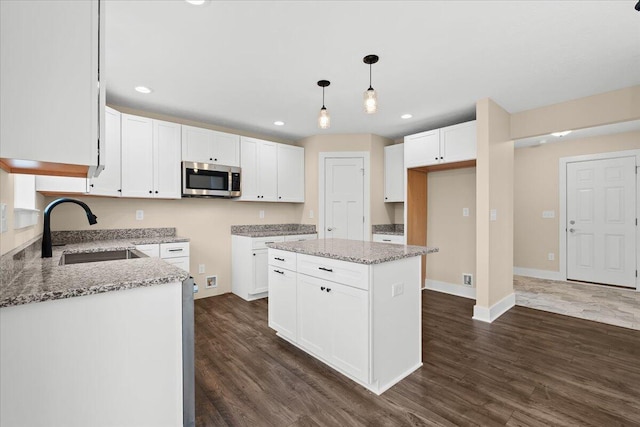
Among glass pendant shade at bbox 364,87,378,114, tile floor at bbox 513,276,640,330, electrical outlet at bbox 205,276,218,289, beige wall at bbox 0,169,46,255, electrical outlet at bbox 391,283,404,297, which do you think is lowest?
tile floor at bbox 513,276,640,330

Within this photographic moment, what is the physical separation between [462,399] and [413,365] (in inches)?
16.7

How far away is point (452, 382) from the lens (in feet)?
7.00

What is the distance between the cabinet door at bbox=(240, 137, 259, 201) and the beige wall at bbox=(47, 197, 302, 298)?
301 millimetres

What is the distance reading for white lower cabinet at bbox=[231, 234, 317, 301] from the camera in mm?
4062

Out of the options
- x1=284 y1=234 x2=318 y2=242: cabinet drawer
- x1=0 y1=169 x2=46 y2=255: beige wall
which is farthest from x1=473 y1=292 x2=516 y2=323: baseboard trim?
x1=0 y1=169 x2=46 y2=255: beige wall

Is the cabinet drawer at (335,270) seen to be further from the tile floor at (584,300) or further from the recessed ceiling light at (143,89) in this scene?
the tile floor at (584,300)

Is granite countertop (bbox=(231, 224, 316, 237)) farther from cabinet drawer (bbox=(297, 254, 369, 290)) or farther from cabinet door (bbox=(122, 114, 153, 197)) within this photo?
cabinet drawer (bbox=(297, 254, 369, 290))

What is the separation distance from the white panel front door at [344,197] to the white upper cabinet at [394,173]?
44 centimetres

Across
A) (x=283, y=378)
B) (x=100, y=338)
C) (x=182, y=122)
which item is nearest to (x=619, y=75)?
(x=283, y=378)

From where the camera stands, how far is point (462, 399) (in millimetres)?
1941

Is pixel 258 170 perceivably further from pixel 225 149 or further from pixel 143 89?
pixel 143 89

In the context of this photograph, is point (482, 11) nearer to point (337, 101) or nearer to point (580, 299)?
point (337, 101)

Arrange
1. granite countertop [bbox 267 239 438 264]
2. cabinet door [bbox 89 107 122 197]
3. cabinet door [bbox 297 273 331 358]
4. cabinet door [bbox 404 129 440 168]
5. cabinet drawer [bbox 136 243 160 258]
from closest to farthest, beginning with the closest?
1. granite countertop [bbox 267 239 438 264]
2. cabinet door [bbox 297 273 331 358]
3. cabinet door [bbox 89 107 122 197]
4. cabinet drawer [bbox 136 243 160 258]
5. cabinet door [bbox 404 129 440 168]

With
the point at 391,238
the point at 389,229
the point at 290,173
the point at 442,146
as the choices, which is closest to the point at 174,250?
the point at 290,173
